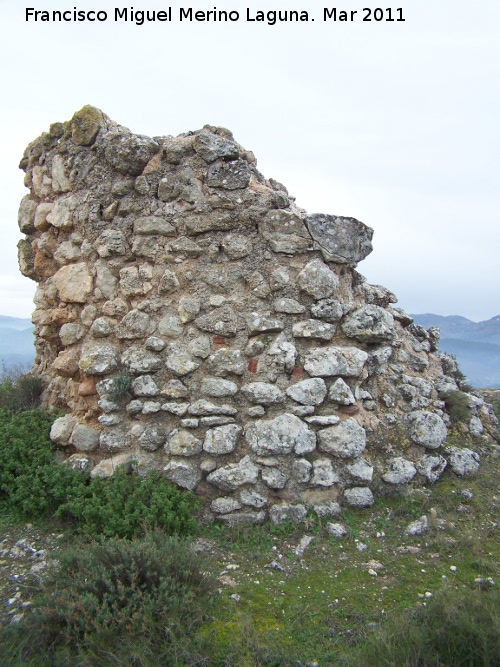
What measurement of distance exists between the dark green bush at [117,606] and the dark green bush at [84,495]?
1.94ft

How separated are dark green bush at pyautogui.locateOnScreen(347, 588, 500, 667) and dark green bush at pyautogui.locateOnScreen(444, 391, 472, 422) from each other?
294 cm

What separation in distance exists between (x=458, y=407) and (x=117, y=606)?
4.30 meters

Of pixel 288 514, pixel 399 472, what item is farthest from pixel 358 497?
pixel 288 514

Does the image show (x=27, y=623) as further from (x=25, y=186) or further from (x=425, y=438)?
(x=25, y=186)

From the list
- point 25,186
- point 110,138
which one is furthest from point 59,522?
point 25,186

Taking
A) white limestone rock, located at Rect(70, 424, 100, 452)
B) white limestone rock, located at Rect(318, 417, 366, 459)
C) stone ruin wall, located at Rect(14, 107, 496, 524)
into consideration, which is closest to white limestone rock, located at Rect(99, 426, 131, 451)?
stone ruin wall, located at Rect(14, 107, 496, 524)

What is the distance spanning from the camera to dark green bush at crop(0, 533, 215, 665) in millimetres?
2968

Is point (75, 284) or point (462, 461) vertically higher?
point (75, 284)

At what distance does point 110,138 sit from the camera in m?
5.55

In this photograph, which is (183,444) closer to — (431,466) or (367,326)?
(367,326)

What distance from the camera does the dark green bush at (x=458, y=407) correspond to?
5883 mm

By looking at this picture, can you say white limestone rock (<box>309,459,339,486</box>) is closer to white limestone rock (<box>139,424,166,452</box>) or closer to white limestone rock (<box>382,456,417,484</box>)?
white limestone rock (<box>382,456,417,484</box>)

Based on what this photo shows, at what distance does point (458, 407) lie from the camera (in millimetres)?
5875

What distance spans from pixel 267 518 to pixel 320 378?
1.38m
